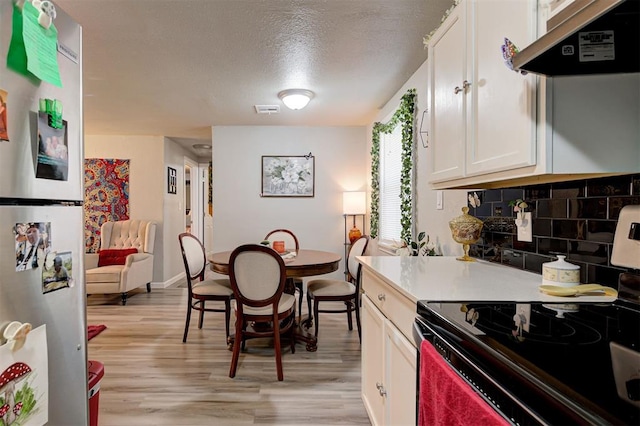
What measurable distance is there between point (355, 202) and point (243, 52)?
8.34ft

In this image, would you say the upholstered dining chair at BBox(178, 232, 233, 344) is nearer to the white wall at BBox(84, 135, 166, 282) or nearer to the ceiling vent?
the ceiling vent

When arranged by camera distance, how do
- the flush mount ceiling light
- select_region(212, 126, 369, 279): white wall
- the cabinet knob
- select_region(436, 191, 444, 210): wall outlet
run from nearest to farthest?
the cabinet knob
select_region(436, 191, 444, 210): wall outlet
the flush mount ceiling light
select_region(212, 126, 369, 279): white wall

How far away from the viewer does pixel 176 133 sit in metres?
5.15

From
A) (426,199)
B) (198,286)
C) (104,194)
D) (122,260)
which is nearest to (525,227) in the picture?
(426,199)

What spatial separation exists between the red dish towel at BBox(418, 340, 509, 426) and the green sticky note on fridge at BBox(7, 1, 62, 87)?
3.88ft

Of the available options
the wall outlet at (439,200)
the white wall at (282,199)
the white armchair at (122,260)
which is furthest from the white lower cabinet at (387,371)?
the white armchair at (122,260)

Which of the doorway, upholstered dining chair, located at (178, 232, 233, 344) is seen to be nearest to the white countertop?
upholstered dining chair, located at (178, 232, 233, 344)

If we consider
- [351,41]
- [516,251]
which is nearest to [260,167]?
[351,41]

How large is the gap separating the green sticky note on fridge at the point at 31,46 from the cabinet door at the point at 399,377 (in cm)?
132

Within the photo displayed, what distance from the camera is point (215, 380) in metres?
2.48

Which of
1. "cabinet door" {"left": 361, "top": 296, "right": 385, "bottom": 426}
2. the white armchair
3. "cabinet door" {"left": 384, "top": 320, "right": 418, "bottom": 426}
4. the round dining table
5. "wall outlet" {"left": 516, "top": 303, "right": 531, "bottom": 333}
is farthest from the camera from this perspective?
the white armchair

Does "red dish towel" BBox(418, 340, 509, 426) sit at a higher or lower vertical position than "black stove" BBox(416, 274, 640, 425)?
lower

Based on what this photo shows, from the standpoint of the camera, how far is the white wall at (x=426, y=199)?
2361 millimetres

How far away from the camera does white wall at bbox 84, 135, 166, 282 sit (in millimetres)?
5309
